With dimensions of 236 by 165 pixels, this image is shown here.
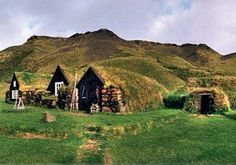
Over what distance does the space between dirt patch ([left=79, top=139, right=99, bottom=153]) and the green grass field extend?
72 mm

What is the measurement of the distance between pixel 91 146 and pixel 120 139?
2.83 metres

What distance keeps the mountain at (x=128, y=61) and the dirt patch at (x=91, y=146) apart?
12.3m

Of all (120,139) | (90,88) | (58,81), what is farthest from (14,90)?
(120,139)

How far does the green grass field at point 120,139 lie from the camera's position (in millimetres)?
29203

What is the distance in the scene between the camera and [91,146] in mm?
31688

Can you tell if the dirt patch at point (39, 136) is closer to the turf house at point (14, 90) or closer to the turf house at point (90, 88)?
the turf house at point (90, 88)

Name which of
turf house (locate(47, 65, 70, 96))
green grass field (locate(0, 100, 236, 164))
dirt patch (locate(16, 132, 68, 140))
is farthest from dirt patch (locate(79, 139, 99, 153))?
turf house (locate(47, 65, 70, 96))

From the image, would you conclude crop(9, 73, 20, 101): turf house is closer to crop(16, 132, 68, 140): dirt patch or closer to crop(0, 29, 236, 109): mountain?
crop(0, 29, 236, 109): mountain

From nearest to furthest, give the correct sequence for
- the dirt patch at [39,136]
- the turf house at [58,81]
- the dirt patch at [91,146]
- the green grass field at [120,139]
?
1. the green grass field at [120,139]
2. the dirt patch at [91,146]
3. the dirt patch at [39,136]
4. the turf house at [58,81]

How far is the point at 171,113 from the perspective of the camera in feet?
139

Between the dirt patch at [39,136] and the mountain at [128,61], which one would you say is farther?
the mountain at [128,61]

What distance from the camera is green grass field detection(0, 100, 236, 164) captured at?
95.8ft

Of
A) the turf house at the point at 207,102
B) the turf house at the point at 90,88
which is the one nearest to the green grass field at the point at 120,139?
the turf house at the point at 207,102

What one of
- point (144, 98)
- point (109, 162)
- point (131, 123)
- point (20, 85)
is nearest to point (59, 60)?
point (20, 85)
